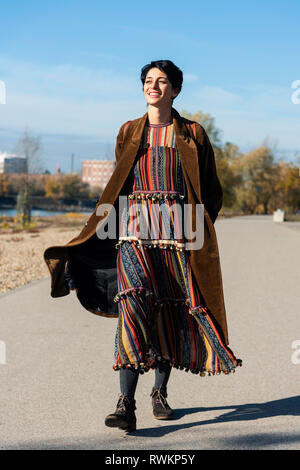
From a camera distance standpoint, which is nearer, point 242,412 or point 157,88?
point 157,88

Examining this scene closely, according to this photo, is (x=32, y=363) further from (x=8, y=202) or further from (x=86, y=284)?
(x=8, y=202)

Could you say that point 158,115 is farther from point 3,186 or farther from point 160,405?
point 3,186

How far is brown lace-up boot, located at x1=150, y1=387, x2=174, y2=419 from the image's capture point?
3.99 meters

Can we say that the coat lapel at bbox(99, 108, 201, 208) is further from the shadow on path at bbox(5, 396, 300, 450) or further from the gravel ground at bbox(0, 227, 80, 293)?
the gravel ground at bbox(0, 227, 80, 293)

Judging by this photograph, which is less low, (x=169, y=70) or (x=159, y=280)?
(x=169, y=70)

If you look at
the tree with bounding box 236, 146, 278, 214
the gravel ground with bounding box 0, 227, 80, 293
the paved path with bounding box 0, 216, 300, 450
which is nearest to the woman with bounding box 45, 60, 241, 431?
the paved path with bounding box 0, 216, 300, 450

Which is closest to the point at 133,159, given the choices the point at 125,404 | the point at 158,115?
the point at 158,115

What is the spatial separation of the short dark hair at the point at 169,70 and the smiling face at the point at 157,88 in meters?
0.02

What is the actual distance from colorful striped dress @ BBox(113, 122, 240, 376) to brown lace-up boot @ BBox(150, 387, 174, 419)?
19 cm

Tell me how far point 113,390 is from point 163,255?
1124 mm

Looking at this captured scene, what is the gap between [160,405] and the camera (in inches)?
159

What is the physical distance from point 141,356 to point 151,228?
2.25 ft

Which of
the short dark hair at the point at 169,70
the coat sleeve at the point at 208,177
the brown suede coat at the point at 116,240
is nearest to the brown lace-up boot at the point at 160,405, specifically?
the brown suede coat at the point at 116,240
